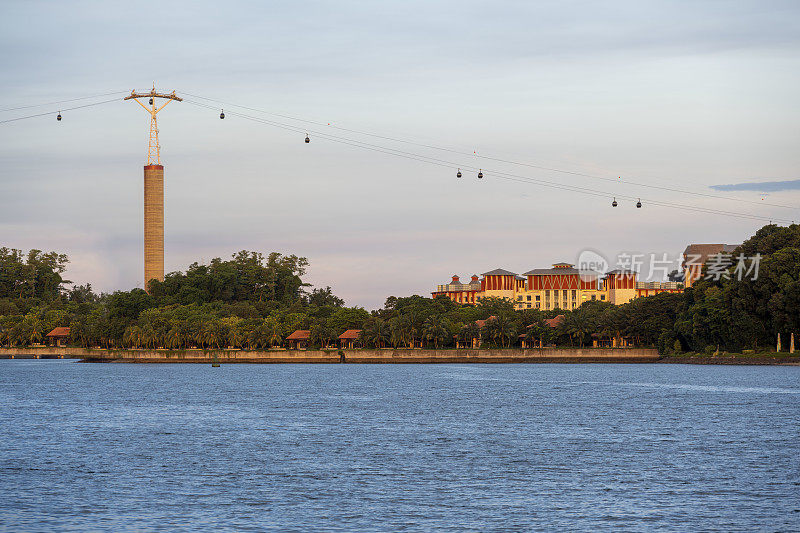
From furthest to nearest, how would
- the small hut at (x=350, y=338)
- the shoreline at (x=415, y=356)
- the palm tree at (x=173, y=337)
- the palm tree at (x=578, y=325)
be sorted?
1. the palm tree at (x=173, y=337)
2. the small hut at (x=350, y=338)
3. the palm tree at (x=578, y=325)
4. the shoreline at (x=415, y=356)

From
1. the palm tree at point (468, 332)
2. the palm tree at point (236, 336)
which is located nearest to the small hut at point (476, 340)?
the palm tree at point (468, 332)

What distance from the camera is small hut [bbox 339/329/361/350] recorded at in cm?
16275

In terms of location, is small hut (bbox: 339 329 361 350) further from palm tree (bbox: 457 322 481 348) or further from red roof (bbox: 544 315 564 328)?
red roof (bbox: 544 315 564 328)

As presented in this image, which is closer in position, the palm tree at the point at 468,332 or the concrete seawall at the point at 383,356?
the concrete seawall at the point at 383,356

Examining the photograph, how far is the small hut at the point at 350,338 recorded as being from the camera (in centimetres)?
16275

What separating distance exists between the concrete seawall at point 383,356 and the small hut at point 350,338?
3755 mm

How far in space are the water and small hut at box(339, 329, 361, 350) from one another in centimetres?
9067

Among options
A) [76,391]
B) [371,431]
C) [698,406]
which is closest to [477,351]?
[76,391]

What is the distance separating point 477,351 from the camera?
153 meters

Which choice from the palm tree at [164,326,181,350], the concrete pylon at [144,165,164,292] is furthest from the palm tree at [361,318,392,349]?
the concrete pylon at [144,165,164,292]

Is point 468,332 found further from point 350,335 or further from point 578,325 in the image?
point 350,335

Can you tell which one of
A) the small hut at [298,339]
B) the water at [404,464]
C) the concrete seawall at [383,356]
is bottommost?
the concrete seawall at [383,356]

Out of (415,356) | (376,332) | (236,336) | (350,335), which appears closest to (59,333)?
(236,336)

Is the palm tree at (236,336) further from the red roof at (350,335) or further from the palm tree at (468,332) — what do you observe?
the palm tree at (468,332)
